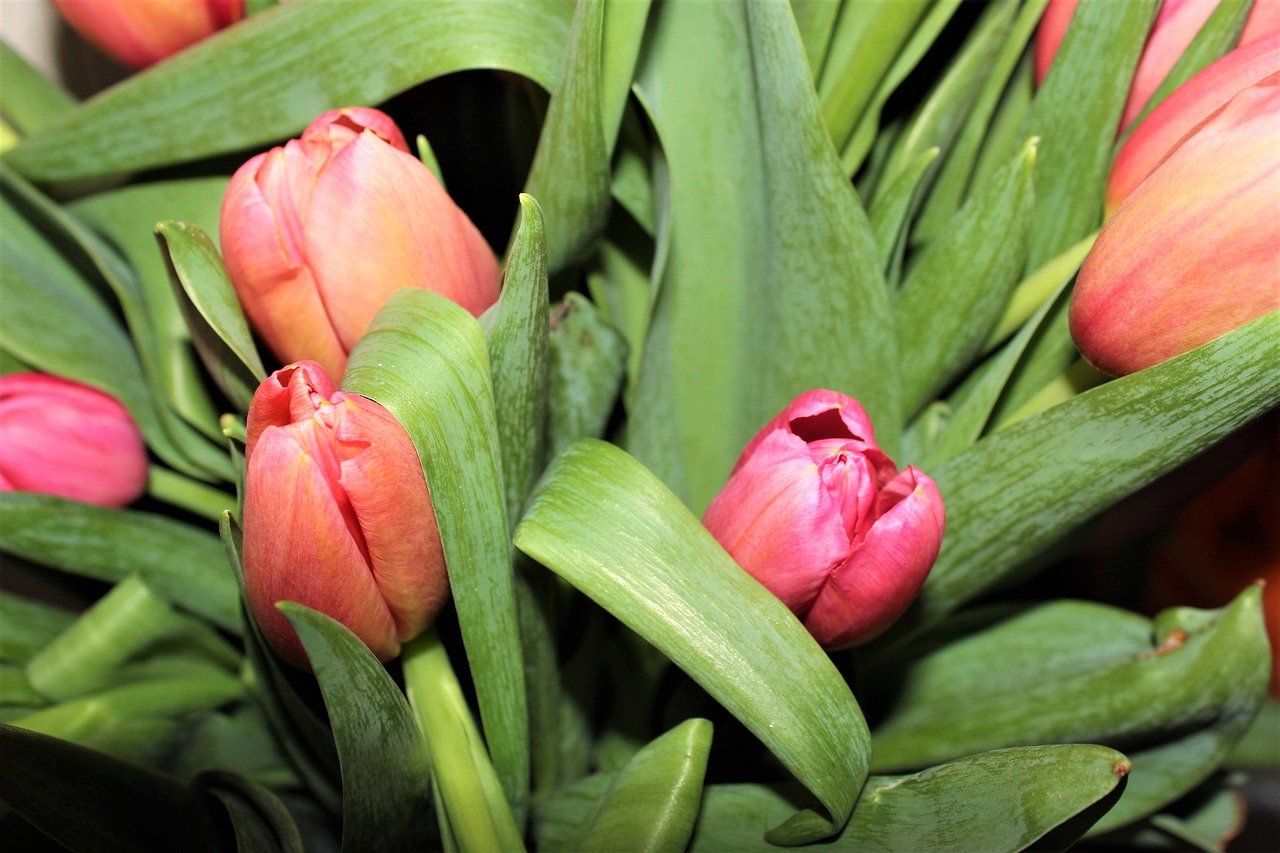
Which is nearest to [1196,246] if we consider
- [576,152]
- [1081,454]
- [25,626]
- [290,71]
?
[1081,454]

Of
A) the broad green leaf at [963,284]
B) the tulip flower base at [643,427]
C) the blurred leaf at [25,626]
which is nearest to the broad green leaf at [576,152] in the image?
the tulip flower base at [643,427]

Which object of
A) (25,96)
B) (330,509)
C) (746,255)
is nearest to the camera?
(330,509)

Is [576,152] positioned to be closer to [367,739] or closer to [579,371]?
[579,371]

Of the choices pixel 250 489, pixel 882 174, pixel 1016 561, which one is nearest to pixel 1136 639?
pixel 1016 561

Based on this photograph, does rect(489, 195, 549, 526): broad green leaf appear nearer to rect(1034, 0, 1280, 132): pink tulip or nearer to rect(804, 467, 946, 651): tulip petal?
rect(804, 467, 946, 651): tulip petal

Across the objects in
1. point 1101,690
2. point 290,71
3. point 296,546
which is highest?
point 290,71

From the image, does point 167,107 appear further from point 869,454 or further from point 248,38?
point 869,454
